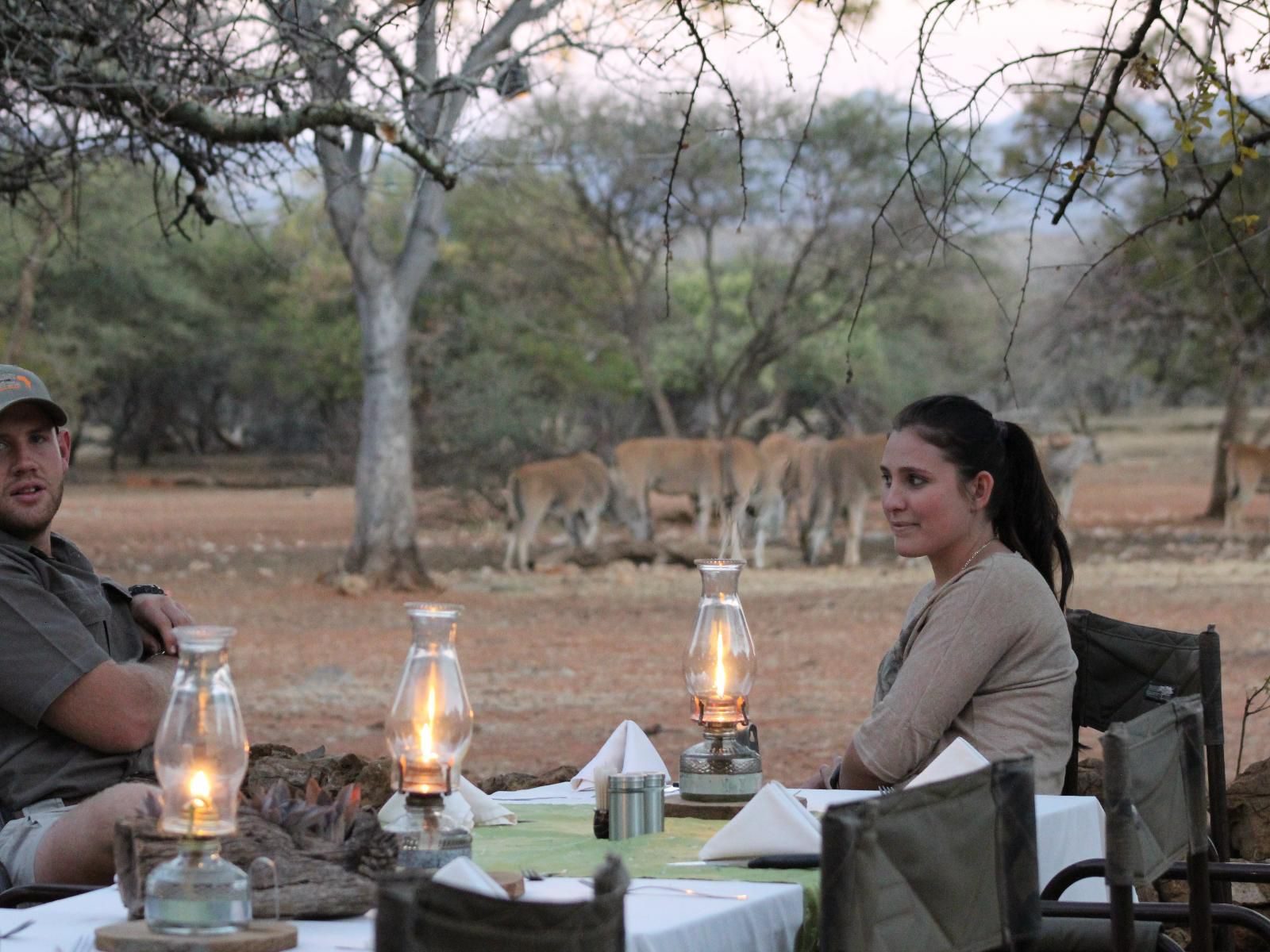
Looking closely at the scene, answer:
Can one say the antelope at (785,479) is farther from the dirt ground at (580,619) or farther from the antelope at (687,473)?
the dirt ground at (580,619)

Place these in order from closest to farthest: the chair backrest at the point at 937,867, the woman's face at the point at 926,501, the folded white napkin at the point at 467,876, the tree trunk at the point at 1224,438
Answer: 1. the chair backrest at the point at 937,867
2. the folded white napkin at the point at 467,876
3. the woman's face at the point at 926,501
4. the tree trunk at the point at 1224,438

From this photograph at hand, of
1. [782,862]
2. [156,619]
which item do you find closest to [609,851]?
[782,862]

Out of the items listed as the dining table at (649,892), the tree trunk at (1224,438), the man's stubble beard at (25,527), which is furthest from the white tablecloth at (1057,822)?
the tree trunk at (1224,438)

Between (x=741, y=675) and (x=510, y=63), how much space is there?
5646 millimetres

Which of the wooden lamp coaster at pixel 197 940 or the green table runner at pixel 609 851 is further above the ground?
the wooden lamp coaster at pixel 197 940

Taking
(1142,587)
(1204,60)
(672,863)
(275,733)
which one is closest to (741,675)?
(672,863)

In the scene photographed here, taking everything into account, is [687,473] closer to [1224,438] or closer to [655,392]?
[655,392]

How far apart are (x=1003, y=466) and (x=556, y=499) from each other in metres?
19.3

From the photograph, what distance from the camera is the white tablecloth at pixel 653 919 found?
2.46 m

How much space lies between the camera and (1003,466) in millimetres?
4367

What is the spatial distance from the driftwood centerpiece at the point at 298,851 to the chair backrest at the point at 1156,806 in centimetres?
106

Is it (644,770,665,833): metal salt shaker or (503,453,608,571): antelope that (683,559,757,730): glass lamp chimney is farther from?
(503,453,608,571): antelope

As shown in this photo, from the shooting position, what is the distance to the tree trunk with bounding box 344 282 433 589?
1986 cm

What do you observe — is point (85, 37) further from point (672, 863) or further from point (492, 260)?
point (492, 260)
